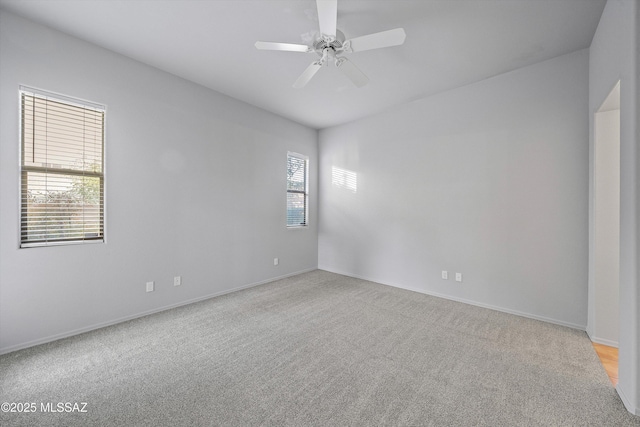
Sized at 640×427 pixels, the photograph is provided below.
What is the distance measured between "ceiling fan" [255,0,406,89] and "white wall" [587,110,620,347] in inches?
89.3

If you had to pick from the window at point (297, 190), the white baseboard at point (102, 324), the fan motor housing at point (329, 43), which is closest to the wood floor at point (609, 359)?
the fan motor housing at point (329, 43)

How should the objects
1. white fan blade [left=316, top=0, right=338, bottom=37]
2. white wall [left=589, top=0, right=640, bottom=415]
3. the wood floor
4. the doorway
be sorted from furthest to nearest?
1. the doorway
2. the wood floor
3. white fan blade [left=316, top=0, right=338, bottom=37]
4. white wall [left=589, top=0, right=640, bottom=415]

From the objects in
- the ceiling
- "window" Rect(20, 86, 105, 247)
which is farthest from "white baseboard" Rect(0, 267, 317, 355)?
the ceiling

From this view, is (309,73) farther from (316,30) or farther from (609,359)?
(609,359)

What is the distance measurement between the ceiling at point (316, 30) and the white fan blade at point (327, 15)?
1.09 ft

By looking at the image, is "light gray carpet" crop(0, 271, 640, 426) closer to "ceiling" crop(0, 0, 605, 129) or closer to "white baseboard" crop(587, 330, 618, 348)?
"white baseboard" crop(587, 330, 618, 348)

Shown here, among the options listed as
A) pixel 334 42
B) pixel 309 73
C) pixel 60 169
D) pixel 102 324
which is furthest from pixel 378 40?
pixel 102 324

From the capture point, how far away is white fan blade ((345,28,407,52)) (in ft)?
6.46

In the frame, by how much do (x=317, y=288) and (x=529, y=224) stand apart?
3038 millimetres

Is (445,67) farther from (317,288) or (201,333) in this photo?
(201,333)

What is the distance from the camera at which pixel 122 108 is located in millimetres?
2973

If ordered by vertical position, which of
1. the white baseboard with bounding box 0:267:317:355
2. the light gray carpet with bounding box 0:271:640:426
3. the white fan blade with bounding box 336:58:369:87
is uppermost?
the white fan blade with bounding box 336:58:369:87

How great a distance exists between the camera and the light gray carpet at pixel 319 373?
1.66 meters

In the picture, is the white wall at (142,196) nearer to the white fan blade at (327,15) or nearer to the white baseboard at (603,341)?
the white fan blade at (327,15)
